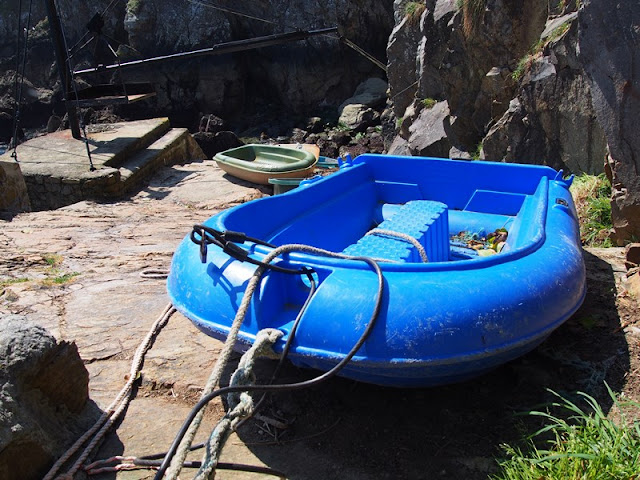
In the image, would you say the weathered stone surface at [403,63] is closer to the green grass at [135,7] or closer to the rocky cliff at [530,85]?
the rocky cliff at [530,85]

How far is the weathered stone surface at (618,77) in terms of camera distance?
3721mm

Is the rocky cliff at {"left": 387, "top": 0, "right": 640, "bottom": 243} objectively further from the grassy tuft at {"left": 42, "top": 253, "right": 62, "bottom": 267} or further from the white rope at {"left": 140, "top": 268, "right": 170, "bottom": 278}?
the grassy tuft at {"left": 42, "top": 253, "right": 62, "bottom": 267}

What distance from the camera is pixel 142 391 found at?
2805 millimetres

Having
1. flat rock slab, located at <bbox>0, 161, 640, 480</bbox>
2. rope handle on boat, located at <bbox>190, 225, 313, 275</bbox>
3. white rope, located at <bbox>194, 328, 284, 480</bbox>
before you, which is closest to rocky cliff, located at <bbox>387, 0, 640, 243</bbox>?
flat rock slab, located at <bbox>0, 161, 640, 480</bbox>

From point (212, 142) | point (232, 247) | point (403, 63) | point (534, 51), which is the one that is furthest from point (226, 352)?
point (212, 142)

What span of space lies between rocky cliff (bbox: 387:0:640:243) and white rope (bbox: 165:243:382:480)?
253 centimetres

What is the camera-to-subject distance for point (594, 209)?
472 cm

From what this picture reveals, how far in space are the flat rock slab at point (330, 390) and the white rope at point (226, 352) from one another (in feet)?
1.20

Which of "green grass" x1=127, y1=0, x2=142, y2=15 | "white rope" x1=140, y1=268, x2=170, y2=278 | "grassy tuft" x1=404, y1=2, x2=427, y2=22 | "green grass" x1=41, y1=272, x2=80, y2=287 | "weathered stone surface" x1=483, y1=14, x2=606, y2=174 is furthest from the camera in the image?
"green grass" x1=127, y1=0, x2=142, y2=15

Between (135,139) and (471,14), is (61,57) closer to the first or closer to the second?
(135,139)

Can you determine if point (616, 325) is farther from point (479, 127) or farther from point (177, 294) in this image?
point (479, 127)

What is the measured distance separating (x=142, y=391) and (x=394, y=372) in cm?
127

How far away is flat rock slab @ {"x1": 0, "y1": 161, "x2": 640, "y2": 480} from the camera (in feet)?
7.70

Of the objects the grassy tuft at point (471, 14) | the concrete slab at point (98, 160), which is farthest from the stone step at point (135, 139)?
the grassy tuft at point (471, 14)
